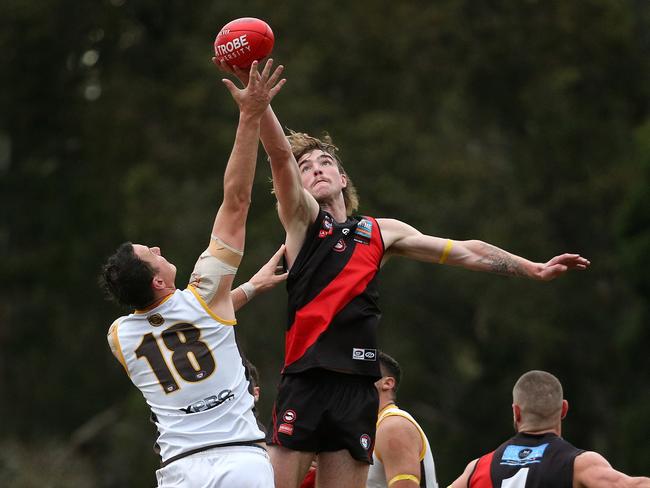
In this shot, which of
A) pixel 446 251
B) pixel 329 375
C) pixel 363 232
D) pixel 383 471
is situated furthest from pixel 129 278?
pixel 383 471

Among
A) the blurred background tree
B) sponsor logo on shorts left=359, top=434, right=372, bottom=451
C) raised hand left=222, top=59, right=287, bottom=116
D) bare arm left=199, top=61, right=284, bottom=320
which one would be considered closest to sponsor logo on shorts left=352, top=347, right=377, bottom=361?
sponsor logo on shorts left=359, top=434, right=372, bottom=451

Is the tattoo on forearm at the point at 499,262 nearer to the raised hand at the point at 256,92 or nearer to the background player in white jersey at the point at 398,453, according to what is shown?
the background player in white jersey at the point at 398,453

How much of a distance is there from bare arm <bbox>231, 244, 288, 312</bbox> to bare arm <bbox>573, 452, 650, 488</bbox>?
2.08 metres

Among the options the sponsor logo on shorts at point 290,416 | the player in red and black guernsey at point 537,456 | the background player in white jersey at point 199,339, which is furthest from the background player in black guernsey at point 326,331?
the player in red and black guernsey at point 537,456

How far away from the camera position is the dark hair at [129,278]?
23.9 feet

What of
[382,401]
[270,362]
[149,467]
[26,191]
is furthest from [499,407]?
[382,401]

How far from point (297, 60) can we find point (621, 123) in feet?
25.3

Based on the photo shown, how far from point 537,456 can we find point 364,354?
1.23 metres

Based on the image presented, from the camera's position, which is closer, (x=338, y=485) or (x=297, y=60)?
(x=338, y=485)

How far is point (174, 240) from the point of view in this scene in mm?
32500

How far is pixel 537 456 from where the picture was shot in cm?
839

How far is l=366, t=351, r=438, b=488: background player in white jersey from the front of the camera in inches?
347

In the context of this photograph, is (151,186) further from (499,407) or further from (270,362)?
(499,407)

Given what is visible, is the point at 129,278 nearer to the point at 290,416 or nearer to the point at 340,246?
the point at 290,416
